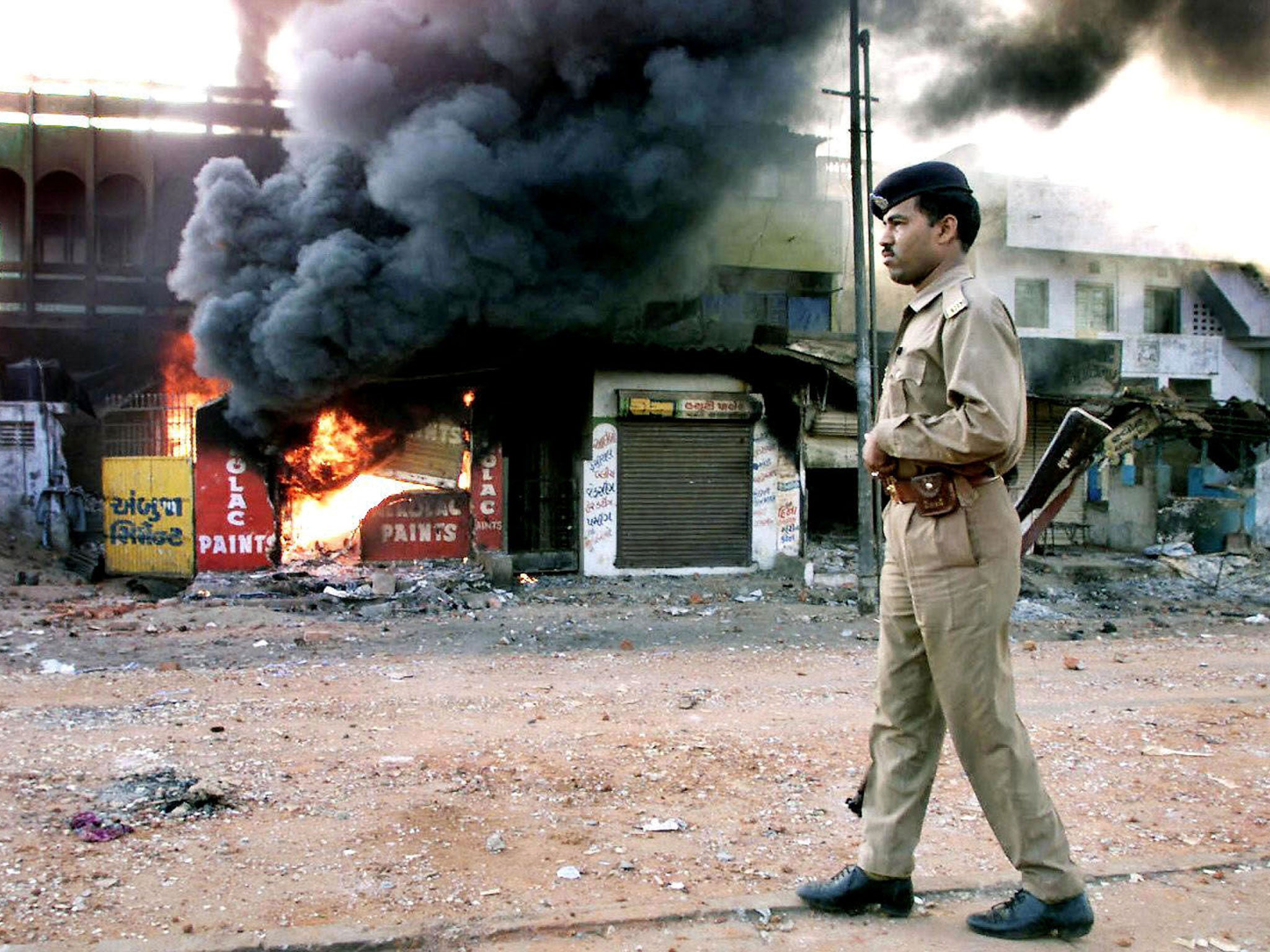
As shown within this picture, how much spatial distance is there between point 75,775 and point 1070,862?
3596 millimetres

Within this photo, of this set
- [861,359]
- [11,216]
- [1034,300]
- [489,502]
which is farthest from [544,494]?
[11,216]

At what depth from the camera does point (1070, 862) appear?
95.3 inches

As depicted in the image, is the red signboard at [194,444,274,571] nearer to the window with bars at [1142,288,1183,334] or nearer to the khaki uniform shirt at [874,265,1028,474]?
the khaki uniform shirt at [874,265,1028,474]

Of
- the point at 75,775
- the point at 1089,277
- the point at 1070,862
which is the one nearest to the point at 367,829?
the point at 75,775

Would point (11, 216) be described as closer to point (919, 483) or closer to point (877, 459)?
point (877, 459)

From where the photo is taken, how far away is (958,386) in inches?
95.3

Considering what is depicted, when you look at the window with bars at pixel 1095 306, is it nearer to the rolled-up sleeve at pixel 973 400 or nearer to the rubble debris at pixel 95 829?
the rolled-up sleeve at pixel 973 400

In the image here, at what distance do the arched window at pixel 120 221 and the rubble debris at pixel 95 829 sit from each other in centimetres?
2060

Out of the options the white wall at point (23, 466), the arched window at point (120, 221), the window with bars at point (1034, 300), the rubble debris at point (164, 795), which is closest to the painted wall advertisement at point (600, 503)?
the white wall at point (23, 466)

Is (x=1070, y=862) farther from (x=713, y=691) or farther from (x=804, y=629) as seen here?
(x=804, y=629)

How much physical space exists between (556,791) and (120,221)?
21823 mm

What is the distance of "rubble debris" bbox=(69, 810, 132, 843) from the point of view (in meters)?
3.12

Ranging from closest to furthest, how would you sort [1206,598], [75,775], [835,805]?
[835,805] → [75,775] → [1206,598]

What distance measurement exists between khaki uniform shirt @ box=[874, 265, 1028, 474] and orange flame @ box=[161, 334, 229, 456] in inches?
602
